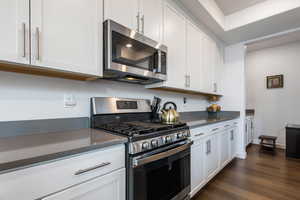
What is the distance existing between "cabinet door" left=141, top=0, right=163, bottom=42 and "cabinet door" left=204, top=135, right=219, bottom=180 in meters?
1.45

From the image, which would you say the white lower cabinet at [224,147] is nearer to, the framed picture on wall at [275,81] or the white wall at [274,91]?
the white wall at [274,91]

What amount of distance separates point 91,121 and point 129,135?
20.4 inches

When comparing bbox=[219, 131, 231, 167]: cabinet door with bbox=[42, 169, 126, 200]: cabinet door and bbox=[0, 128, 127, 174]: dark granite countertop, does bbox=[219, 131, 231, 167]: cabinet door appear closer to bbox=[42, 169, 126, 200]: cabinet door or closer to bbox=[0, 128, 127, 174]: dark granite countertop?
bbox=[42, 169, 126, 200]: cabinet door

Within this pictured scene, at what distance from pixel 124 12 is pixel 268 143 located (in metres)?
4.42

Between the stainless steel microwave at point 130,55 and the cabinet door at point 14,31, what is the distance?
0.50 metres

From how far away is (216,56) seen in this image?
115 inches

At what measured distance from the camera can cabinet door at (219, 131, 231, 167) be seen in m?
2.33

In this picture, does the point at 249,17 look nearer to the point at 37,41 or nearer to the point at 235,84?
the point at 235,84

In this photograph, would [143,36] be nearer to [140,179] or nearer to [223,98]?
[140,179]

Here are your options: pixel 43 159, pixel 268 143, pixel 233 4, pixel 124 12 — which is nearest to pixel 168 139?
pixel 43 159

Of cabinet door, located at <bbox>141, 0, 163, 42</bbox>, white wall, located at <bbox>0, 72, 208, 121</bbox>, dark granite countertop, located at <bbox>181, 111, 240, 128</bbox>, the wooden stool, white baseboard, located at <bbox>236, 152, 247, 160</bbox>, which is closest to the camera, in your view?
white wall, located at <bbox>0, 72, 208, 121</bbox>

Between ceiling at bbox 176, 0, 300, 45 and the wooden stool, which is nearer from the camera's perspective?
ceiling at bbox 176, 0, 300, 45

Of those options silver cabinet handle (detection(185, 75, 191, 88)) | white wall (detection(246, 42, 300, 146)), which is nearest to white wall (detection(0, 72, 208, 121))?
silver cabinet handle (detection(185, 75, 191, 88))

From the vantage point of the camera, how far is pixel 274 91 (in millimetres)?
3879
